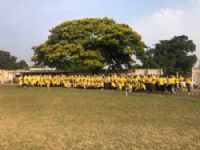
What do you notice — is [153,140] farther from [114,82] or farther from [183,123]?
[114,82]

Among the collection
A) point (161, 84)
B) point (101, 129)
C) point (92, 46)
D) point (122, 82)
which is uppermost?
point (92, 46)

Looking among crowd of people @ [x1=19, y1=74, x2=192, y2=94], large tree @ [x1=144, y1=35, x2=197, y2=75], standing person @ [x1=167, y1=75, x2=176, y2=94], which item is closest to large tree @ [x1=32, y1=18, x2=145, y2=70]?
crowd of people @ [x1=19, y1=74, x2=192, y2=94]

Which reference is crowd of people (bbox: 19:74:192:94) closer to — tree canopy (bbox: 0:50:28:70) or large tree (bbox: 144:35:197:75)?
large tree (bbox: 144:35:197:75)

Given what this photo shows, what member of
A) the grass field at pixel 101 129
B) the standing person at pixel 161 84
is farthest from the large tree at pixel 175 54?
the grass field at pixel 101 129

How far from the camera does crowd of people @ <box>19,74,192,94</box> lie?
26.9 metres

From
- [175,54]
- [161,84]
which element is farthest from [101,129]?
[175,54]

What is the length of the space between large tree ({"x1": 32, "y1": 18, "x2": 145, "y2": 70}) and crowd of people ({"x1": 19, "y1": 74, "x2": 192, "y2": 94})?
3701 millimetres

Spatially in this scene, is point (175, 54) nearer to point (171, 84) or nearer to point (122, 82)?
point (122, 82)

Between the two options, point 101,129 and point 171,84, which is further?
point 171,84

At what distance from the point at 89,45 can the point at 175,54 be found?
28.7 metres

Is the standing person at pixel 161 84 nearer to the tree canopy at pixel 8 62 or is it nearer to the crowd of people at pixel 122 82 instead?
the crowd of people at pixel 122 82

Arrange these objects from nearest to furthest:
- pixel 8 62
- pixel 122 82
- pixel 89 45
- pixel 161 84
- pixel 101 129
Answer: pixel 101 129, pixel 161 84, pixel 122 82, pixel 89 45, pixel 8 62

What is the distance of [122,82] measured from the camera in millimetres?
31078

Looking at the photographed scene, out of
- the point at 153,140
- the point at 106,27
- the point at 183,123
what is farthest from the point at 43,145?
the point at 106,27
